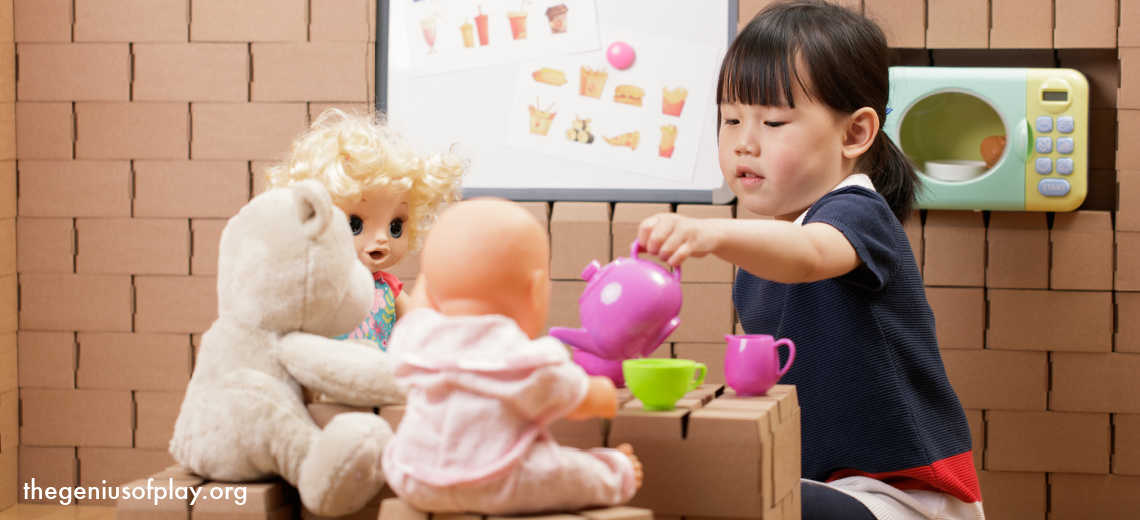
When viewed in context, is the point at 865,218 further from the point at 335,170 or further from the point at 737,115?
the point at 335,170

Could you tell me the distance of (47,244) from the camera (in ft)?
6.81

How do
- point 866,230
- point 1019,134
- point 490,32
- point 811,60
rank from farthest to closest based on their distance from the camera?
point 490,32 → point 1019,134 → point 811,60 → point 866,230

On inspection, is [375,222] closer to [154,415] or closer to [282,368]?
[282,368]

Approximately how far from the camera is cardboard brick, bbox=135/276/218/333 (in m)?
2.04

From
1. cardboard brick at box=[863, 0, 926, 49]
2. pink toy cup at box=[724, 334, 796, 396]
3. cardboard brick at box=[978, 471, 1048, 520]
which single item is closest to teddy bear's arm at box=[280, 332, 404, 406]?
pink toy cup at box=[724, 334, 796, 396]

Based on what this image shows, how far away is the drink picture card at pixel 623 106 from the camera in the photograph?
194cm

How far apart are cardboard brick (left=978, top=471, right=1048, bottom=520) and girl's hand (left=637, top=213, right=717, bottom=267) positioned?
4.45 ft

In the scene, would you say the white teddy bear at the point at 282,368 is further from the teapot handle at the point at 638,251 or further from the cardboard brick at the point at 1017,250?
the cardboard brick at the point at 1017,250

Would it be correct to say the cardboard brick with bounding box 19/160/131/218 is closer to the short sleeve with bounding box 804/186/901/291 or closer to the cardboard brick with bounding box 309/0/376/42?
the cardboard brick with bounding box 309/0/376/42

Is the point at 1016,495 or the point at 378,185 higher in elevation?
the point at 378,185

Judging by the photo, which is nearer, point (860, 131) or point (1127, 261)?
point (860, 131)

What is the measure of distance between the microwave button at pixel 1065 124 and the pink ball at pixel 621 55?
843mm

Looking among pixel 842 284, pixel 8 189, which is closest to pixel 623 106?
pixel 842 284

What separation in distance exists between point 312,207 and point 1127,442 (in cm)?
174
